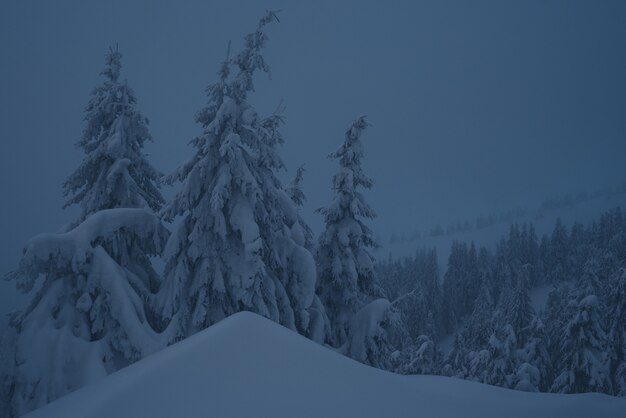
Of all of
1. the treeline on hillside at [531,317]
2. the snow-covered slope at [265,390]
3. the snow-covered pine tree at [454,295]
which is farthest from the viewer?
the snow-covered pine tree at [454,295]

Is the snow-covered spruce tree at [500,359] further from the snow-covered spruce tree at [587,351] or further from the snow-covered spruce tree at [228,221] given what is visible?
the snow-covered spruce tree at [228,221]

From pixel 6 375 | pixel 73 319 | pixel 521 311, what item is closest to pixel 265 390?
pixel 6 375

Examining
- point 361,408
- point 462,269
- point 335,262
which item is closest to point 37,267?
point 361,408

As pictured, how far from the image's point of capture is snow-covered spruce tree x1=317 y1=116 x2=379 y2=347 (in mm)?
13445

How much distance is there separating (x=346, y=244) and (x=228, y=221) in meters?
5.16

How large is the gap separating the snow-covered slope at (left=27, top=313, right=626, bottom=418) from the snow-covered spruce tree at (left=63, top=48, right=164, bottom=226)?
27.3 ft

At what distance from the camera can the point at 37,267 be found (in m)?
7.36

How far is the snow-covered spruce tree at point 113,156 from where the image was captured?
1075 cm

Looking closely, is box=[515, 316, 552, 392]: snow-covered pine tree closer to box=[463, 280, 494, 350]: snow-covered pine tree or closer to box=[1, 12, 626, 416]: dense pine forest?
box=[463, 280, 494, 350]: snow-covered pine tree

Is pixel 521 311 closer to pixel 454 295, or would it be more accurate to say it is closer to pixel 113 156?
pixel 113 156

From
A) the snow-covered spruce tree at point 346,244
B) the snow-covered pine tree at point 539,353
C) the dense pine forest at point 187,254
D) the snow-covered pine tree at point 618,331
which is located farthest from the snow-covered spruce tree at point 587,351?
the snow-covered spruce tree at point 346,244

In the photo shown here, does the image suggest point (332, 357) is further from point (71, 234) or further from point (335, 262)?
point (335, 262)

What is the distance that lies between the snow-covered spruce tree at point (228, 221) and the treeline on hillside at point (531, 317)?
6.07 m

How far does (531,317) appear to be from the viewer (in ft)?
125
